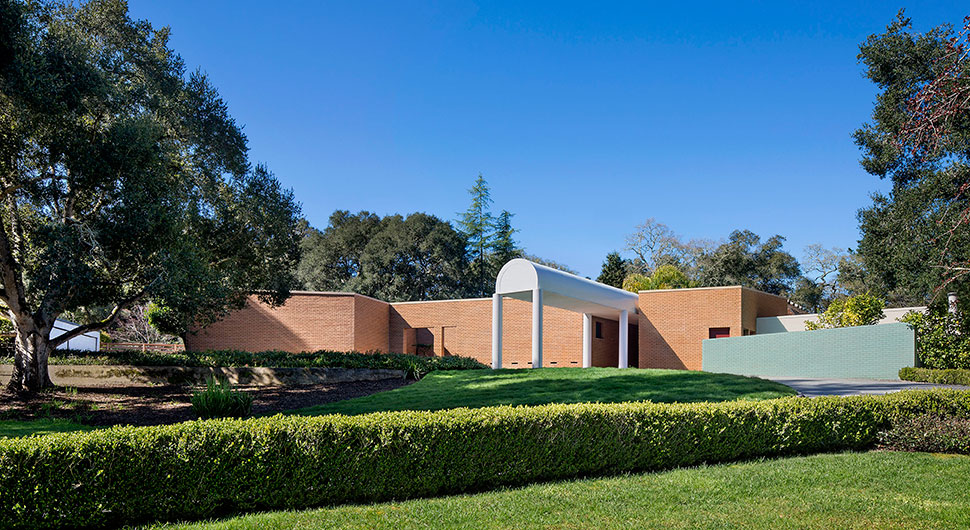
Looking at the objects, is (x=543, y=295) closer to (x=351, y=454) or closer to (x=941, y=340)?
(x=941, y=340)

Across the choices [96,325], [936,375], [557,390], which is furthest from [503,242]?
[96,325]

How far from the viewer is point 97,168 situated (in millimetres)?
10234

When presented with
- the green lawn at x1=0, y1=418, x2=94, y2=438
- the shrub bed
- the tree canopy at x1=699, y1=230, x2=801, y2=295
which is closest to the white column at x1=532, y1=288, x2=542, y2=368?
the shrub bed

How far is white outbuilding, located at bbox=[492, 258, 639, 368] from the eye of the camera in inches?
760

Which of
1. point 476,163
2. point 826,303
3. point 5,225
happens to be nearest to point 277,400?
point 5,225

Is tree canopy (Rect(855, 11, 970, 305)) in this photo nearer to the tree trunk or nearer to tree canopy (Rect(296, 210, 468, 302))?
the tree trunk

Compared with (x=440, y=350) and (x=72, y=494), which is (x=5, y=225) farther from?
(x=440, y=350)

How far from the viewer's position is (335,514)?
16.7 feet

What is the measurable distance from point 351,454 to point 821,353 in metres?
20.0

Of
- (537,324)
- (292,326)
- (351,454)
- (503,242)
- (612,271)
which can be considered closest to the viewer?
(351,454)

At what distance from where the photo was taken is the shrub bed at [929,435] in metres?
7.55

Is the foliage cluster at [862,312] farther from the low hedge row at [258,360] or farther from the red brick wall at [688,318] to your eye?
the low hedge row at [258,360]

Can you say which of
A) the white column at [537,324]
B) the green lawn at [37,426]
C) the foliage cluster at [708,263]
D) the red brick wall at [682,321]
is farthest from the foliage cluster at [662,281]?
the green lawn at [37,426]

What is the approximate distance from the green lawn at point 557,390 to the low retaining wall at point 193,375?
94.1 inches
